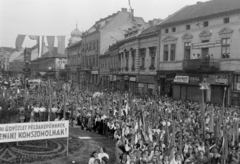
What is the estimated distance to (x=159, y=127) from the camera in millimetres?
14641

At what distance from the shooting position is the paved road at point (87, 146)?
12.0 metres

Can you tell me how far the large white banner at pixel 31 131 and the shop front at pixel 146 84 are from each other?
25812 millimetres

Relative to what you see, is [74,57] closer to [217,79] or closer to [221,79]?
[217,79]

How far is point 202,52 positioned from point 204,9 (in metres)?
4.90

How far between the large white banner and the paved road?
3.46 feet

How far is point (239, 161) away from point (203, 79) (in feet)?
66.7

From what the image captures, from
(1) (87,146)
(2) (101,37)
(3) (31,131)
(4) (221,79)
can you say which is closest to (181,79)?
(4) (221,79)

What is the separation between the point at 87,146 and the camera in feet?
47.1

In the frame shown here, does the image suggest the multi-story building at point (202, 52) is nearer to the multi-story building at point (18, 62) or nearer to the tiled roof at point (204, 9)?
the tiled roof at point (204, 9)

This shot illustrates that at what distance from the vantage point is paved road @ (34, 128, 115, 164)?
39.3 ft

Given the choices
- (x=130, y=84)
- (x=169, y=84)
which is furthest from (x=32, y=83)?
(x=169, y=84)

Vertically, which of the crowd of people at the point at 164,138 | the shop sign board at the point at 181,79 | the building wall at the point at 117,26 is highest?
the building wall at the point at 117,26

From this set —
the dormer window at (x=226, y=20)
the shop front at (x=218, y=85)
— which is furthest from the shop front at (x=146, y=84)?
the dormer window at (x=226, y=20)

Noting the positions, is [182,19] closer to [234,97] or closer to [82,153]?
[234,97]
